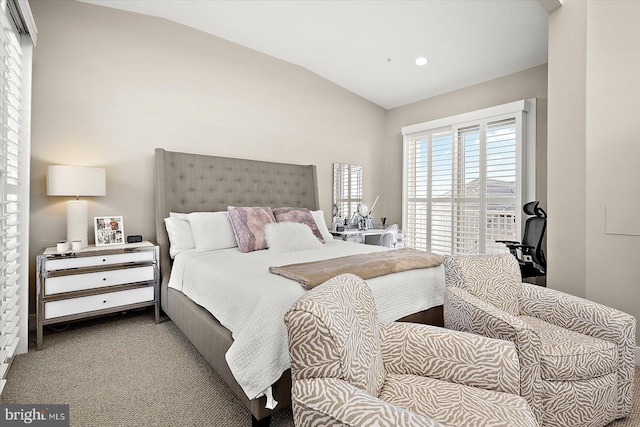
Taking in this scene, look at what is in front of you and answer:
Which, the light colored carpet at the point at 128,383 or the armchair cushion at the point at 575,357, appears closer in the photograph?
the armchair cushion at the point at 575,357

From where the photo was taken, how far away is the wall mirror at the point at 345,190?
4844mm

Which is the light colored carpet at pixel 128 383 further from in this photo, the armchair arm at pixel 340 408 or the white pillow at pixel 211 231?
the armchair arm at pixel 340 408

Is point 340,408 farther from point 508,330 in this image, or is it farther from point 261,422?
point 508,330

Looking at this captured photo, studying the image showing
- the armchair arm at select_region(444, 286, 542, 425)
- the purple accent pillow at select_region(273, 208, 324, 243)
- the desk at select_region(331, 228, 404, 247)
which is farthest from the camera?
the desk at select_region(331, 228, 404, 247)

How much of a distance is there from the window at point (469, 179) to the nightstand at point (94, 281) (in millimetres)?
3561

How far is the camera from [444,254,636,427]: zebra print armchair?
1.53m

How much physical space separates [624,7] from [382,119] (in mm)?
3321

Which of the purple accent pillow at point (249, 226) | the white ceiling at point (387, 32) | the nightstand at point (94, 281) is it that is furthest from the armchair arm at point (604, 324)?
the nightstand at point (94, 281)

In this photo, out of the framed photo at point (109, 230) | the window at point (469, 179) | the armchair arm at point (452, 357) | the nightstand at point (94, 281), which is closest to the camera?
the armchair arm at point (452, 357)

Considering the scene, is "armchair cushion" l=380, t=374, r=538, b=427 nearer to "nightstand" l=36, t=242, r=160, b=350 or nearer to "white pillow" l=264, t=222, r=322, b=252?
"white pillow" l=264, t=222, r=322, b=252

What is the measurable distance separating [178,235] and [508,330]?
2744mm

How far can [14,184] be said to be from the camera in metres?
2.23

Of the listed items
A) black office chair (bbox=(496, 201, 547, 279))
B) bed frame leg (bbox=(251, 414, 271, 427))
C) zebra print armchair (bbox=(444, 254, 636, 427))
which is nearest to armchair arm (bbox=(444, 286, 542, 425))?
zebra print armchair (bbox=(444, 254, 636, 427))

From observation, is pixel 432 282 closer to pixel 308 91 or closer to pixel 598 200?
pixel 598 200
